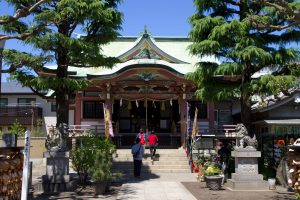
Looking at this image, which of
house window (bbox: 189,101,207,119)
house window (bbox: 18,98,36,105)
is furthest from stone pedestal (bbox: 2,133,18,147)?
house window (bbox: 18,98,36,105)

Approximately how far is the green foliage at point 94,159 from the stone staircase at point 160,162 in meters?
5.17

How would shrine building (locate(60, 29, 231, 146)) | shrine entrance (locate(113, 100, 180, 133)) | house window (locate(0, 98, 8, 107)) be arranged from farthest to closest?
house window (locate(0, 98, 8, 107)) < shrine entrance (locate(113, 100, 180, 133)) < shrine building (locate(60, 29, 231, 146))

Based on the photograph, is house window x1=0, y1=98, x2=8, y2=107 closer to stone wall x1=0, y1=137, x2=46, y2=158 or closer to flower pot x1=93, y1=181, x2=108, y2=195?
stone wall x1=0, y1=137, x2=46, y2=158

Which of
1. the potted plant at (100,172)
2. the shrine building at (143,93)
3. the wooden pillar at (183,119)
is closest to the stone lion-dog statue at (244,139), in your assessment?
the potted plant at (100,172)

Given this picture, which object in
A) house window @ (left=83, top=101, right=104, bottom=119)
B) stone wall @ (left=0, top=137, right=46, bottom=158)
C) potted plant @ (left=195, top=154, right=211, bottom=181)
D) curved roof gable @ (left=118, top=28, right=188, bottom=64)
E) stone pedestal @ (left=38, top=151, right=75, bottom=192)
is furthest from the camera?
house window @ (left=83, top=101, right=104, bottom=119)

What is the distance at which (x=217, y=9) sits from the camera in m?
16.8

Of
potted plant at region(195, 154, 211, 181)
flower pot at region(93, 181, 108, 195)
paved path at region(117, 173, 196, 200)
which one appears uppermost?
potted plant at region(195, 154, 211, 181)

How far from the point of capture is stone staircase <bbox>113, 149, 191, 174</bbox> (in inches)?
803

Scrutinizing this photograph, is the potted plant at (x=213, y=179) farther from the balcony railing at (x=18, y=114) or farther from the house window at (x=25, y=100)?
the house window at (x=25, y=100)

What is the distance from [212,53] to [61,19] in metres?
6.14

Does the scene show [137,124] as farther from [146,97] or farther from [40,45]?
[40,45]

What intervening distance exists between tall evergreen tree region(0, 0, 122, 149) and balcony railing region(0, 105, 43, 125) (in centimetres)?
2349

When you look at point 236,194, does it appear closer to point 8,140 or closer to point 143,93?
point 8,140

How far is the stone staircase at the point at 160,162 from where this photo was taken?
803 inches
